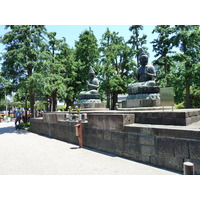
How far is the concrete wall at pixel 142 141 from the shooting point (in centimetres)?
394

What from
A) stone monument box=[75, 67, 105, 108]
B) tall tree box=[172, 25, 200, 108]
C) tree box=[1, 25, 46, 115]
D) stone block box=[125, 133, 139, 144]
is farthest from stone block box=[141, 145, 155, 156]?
tall tree box=[172, 25, 200, 108]

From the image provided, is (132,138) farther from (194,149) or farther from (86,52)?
(86,52)

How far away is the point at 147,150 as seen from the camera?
4.75m

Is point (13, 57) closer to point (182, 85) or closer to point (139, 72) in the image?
point (139, 72)

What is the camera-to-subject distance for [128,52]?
853 inches

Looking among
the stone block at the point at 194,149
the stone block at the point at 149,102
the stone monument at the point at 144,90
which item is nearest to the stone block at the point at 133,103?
the stone monument at the point at 144,90

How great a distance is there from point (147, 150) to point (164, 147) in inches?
21.2

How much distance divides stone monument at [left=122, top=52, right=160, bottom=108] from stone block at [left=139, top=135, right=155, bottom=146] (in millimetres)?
2543

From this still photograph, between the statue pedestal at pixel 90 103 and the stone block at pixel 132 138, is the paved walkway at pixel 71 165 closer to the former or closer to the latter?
the stone block at pixel 132 138

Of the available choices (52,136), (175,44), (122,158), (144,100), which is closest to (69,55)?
(175,44)

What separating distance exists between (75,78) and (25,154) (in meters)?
16.5

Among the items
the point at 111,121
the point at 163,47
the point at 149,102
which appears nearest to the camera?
the point at 111,121

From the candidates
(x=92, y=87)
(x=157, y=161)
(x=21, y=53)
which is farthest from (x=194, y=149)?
(x=21, y=53)

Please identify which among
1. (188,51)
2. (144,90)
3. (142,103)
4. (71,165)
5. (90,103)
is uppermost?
(188,51)
